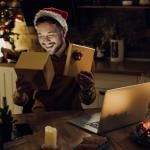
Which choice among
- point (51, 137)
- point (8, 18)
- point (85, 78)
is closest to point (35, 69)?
point (85, 78)

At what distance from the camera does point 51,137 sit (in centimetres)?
182

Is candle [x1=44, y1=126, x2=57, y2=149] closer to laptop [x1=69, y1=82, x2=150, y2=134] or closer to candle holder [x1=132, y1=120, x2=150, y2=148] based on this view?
laptop [x1=69, y1=82, x2=150, y2=134]

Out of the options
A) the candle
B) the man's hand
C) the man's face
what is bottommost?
the candle

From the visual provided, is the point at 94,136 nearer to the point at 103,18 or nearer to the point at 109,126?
the point at 109,126

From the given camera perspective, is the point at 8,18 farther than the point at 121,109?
Yes

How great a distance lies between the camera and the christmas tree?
161 inches

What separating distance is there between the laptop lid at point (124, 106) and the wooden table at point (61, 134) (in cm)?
5

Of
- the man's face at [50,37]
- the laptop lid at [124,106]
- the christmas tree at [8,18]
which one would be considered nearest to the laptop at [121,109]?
the laptop lid at [124,106]

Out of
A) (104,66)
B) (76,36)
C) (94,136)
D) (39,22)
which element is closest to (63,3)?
(76,36)

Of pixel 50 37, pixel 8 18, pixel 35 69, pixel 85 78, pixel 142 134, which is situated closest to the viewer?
pixel 142 134

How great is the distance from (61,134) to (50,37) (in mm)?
778

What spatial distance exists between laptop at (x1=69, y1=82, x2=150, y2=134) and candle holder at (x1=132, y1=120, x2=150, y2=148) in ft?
0.41

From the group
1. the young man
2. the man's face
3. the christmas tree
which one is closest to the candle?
the young man

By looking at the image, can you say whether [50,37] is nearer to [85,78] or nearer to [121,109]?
[85,78]
